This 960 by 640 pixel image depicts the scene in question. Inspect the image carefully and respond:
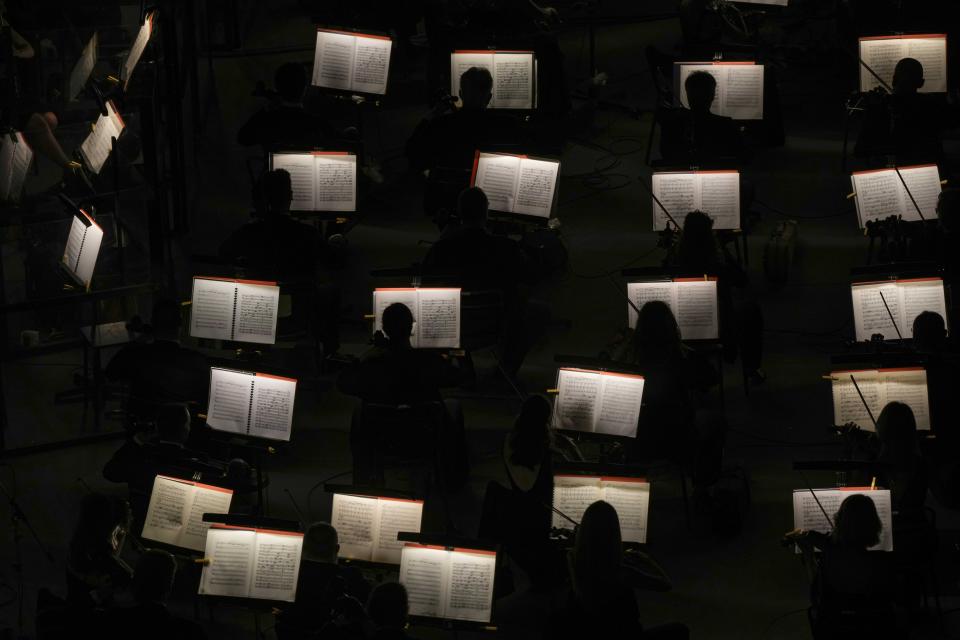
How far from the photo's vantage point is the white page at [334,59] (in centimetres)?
1216

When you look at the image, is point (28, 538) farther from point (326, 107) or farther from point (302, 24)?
point (302, 24)

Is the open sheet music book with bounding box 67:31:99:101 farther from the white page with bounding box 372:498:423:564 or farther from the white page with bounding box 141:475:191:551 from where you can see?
the white page with bounding box 372:498:423:564

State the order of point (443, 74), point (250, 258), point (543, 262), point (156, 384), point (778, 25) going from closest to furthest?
point (156, 384) → point (250, 258) → point (543, 262) → point (443, 74) → point (778, 25)

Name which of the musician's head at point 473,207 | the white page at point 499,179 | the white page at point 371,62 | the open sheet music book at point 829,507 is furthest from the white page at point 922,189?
the white page at point 371,62

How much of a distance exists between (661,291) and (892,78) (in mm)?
3457

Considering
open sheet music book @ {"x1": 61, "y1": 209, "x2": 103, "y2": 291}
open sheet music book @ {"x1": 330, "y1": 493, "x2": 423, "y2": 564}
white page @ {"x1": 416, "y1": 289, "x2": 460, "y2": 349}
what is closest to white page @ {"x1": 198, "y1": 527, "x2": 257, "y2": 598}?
open sheet music book @ {"x1": 330, "y1": 493, "x2": 423, "y2": 564}

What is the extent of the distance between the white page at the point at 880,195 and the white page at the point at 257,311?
3.93 metres

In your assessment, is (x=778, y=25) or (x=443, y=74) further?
(x=778, y=25)

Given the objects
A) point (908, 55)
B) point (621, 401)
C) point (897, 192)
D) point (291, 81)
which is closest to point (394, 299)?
point (621, 401)

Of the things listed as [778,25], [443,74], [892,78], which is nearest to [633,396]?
[892,78]

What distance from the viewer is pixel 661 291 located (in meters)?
9.80

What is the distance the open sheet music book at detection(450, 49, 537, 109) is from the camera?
1212 centimetres

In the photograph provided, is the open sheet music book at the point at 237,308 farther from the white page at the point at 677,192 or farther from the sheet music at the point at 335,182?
the white page at the point at 677,192

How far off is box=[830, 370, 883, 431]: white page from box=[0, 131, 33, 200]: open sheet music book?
528 centimetres
